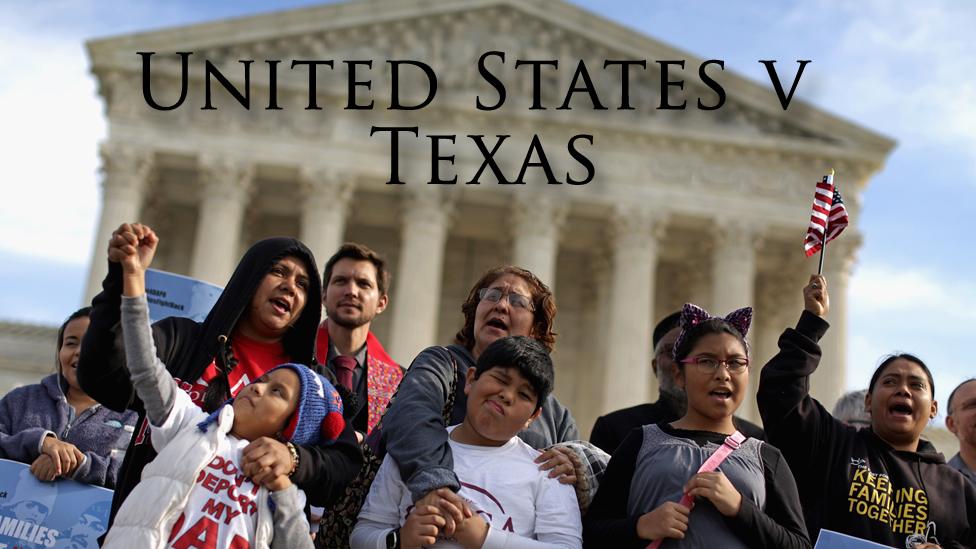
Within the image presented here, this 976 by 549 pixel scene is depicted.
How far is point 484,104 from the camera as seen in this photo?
Answer: 30.9 metres

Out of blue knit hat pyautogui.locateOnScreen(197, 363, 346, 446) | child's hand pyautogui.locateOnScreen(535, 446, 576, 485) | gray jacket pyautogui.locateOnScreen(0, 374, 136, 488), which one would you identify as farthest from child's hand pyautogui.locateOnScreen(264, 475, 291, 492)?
gray jacket pyautogui.locateOnScreen(0, 374, 136, 488)

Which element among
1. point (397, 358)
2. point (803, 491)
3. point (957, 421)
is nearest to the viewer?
point (803, 491)

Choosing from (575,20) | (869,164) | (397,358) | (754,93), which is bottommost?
(397,358)

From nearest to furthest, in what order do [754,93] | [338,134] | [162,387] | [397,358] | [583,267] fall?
1. [162,387]
2. [397,358]
3. [338,134]
4. [754,93]
5. [583,267]

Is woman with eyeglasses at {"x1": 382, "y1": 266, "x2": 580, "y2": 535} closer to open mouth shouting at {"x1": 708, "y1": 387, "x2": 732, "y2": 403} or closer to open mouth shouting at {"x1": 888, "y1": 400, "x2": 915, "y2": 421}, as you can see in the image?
open mouth shouting at {"x1": 708, "y1": 387, "x2": 732, "y2": 403}

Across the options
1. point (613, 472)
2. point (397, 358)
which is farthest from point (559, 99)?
point (613, 472)

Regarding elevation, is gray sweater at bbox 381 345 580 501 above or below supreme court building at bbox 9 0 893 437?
below

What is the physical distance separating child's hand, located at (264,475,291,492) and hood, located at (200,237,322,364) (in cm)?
84

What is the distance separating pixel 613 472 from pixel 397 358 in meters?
23.2

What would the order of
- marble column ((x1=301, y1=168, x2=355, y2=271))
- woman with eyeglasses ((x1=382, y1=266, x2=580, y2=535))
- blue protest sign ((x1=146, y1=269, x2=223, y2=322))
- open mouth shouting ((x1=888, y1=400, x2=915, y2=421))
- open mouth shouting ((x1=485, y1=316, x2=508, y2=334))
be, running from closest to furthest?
woman with eyeglasses ((x1=382, y1=266, x2=580, y2=535))
open mouth shouting ((x1=485, y1=316, x2=508, y2=334))
open mouth shouting ((x1=888, y1=400, x2=915, y2=421))
blue protest sign ((x1=146, y1=269, x2=223, y2=322))
marble column ((x1=301, y1=168, x2=355, y2=271))

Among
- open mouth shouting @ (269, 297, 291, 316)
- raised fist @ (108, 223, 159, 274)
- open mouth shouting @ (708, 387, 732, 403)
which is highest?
raised fist @ (108, 223, 159, 274)

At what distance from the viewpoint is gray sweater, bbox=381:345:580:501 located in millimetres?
4746

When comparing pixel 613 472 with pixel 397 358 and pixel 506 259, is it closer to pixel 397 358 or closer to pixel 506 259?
pixel 397 358

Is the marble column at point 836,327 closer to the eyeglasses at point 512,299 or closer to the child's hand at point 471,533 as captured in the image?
the eyeglasses at point 512,299
